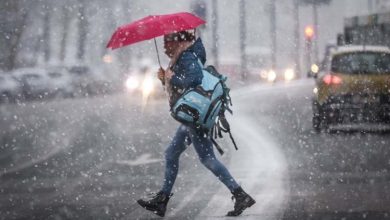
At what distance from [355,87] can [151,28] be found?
9642 mm

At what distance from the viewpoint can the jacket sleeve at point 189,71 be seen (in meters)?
7.80

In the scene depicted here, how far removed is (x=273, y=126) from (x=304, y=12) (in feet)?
209

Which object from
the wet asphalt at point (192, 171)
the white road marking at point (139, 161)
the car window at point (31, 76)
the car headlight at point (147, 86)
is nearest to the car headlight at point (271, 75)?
the car window at point (31, 76)

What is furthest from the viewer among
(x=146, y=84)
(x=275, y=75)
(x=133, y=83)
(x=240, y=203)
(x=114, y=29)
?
(x=114, y=29)

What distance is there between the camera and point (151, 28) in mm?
7957

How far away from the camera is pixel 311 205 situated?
8508 mm

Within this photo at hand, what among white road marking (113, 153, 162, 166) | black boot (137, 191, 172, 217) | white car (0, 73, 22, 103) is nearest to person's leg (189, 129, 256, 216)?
black boot (137, 191, 172, 217)

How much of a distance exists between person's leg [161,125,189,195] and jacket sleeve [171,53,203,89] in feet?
1.83

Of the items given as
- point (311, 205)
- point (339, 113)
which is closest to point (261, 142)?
point (339, 113)

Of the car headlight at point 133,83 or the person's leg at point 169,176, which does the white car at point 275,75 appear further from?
the person's leg at point 169,176

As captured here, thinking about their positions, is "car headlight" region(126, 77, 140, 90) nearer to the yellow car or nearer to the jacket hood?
the yellow car

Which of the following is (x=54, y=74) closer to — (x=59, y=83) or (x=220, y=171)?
(x=59, y=83)

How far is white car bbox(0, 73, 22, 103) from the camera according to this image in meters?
39.9

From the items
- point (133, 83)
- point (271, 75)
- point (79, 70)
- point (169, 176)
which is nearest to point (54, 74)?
point (79, 70)
